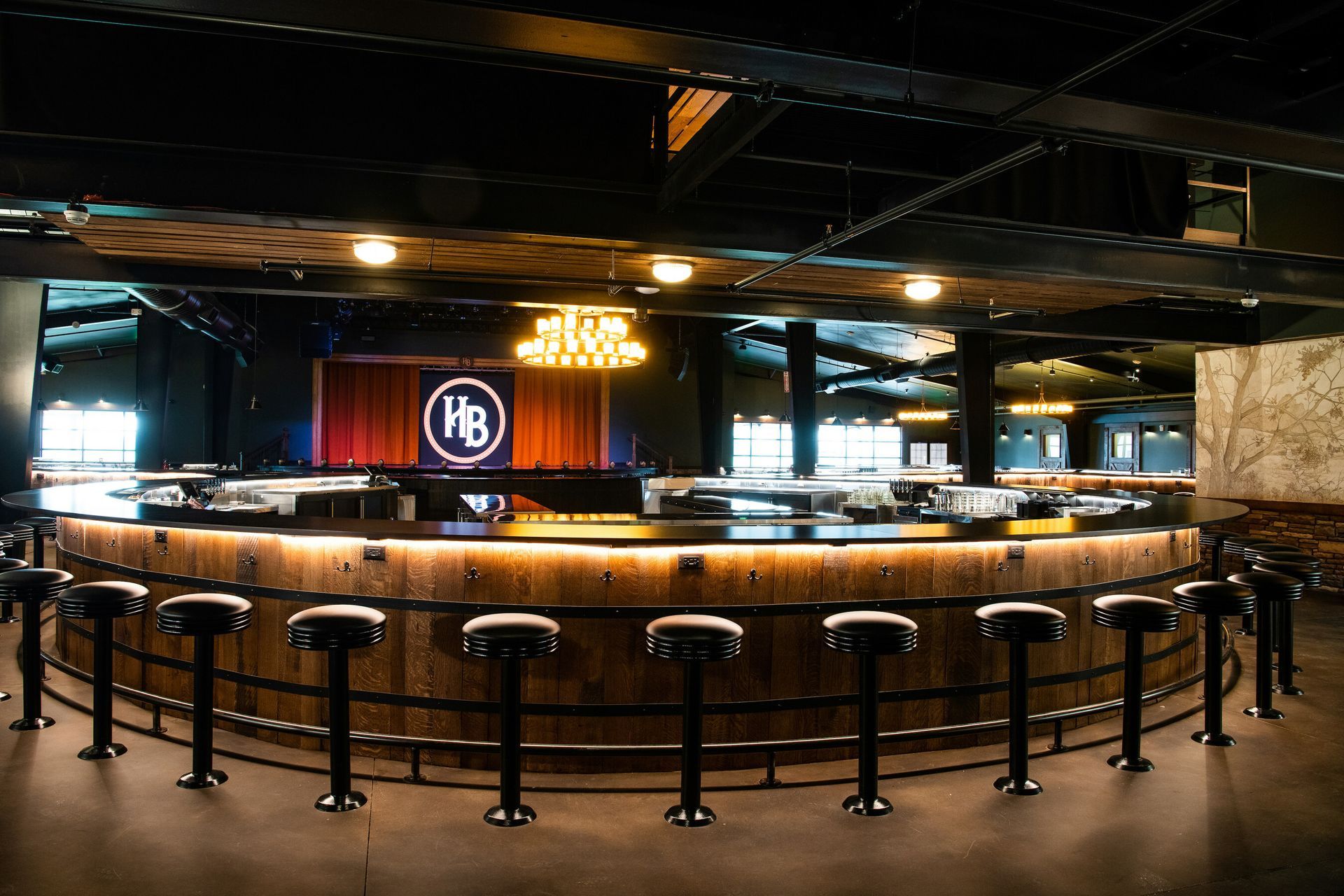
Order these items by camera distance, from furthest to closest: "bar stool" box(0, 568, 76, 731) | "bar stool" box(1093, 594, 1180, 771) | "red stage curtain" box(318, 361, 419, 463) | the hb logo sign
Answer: the hb logo sign
"red stage curtain" box(318, 361, 419, 463)
"bar stool" box(0, 568, 76, 731)
"bar stool" box(1093, 594, 1180, 771)

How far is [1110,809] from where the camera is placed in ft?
11.7

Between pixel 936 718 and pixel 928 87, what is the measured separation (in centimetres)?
322

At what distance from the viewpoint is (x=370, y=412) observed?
17.5 m

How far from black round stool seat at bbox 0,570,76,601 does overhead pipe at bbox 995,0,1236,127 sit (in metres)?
5.17

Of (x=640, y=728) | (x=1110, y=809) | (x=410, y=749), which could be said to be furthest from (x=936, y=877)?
(x=410, y=749)

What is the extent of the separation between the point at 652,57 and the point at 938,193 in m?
1.91

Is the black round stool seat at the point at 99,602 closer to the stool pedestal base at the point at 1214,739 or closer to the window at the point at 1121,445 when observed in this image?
the stool pedestal base at the point at 1214,739

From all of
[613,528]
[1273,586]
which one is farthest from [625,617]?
[1273,586]

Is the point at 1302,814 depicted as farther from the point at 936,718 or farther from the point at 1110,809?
the point at 936,718

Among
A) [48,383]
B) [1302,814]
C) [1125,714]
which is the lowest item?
[1302,814]

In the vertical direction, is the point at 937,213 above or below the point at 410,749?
above

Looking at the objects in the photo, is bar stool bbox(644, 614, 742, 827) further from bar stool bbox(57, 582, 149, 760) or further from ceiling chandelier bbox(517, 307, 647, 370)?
ceiling chandelier bbox(517, 307, 647, 370)

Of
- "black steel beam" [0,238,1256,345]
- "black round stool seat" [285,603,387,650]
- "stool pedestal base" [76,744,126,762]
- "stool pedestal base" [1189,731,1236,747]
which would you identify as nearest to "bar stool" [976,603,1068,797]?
"stool pedestal base" [1189,731,1236,747]

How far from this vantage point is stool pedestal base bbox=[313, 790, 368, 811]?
11.3ft
